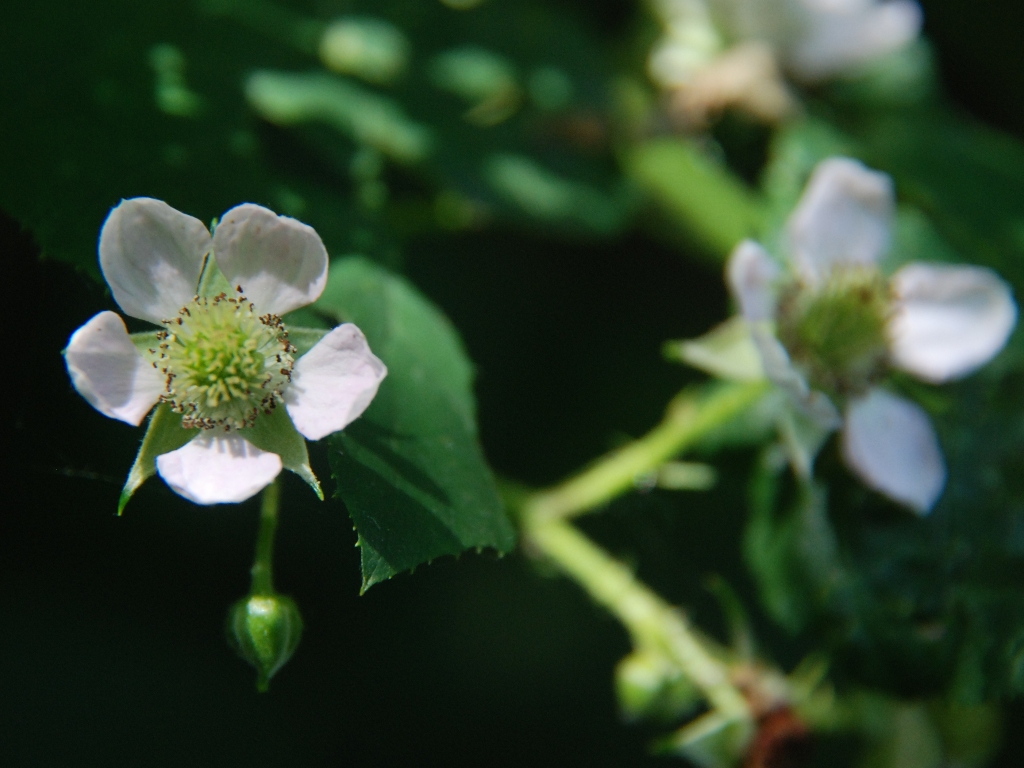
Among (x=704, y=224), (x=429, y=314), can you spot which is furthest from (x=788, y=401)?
(x=704, y=224)

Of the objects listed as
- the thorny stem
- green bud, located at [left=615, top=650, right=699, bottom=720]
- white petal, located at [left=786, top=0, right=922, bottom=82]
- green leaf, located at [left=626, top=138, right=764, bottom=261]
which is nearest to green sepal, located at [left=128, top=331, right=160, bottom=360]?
the thorny stem

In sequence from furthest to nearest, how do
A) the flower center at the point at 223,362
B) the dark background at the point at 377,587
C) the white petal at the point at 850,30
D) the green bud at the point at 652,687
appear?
the white petal at the point at 850,30
the green bud at the point at 652,687
the dark background at the point at 377,587
the flower center at the point at 223,362

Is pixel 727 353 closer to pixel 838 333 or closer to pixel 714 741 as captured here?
pixel 838 333

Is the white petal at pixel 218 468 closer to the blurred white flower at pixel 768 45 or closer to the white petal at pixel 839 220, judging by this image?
the white petal at pixel 839 220

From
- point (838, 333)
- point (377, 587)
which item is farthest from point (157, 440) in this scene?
point (838, 333)

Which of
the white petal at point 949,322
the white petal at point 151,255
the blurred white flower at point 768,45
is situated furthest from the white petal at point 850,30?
the white petal at point 151,255

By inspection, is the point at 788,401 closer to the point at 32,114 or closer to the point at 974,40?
the point at 32,114
